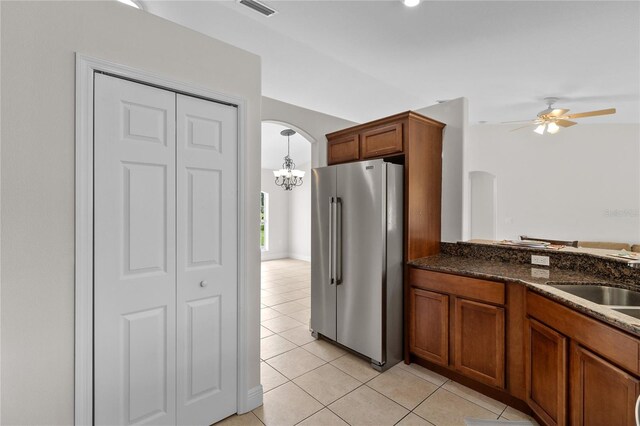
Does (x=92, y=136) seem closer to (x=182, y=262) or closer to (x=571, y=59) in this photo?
(x=182, y=262)

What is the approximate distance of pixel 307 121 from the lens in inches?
167

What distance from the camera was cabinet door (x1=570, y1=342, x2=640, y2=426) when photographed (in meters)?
1.42

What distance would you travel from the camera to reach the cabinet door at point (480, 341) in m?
2.32

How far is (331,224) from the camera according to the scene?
316cm

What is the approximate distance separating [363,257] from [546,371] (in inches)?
59.4

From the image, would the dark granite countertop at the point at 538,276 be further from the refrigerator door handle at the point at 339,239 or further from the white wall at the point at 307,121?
the white wall at the point at 307,121

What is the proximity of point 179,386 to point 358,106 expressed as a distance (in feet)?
14.5

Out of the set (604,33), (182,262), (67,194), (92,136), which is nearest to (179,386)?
(182,262)

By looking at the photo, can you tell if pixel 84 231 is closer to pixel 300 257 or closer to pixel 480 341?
pixel 480 341

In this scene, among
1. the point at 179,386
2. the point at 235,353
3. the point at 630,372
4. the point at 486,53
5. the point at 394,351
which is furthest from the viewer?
the point at 486,53

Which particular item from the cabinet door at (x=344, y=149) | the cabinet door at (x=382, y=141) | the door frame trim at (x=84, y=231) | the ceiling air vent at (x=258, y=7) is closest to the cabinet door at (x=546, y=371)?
the cabinet door at (x=382, y=141)

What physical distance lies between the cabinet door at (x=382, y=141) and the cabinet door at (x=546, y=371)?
70.2 inches

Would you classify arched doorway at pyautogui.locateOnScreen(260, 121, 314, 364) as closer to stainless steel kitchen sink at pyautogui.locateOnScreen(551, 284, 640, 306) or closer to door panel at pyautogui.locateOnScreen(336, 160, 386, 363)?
door panel at pyautogui.locateOnScreen(336, 160, 386, 363)

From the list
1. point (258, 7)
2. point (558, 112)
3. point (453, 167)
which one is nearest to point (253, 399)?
point (453, 167)
